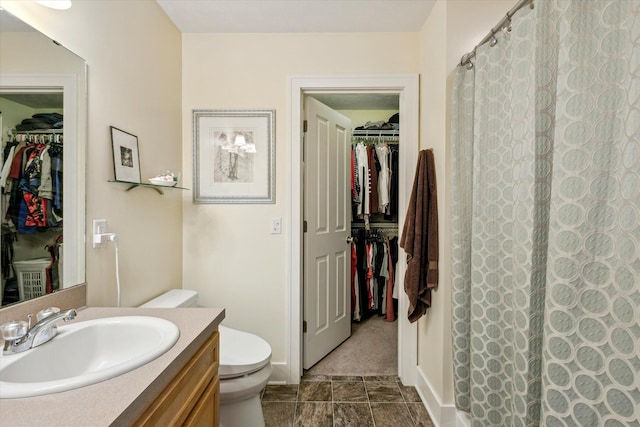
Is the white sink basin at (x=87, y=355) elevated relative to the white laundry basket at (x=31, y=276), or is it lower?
lower

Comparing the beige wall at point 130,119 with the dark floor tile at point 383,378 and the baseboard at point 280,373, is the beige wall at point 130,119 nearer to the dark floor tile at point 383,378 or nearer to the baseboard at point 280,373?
the baseboard at point 280,373

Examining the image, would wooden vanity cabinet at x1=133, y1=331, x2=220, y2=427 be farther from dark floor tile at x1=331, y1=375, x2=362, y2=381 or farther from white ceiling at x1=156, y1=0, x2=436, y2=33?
white ceiling at x1=156, y1=0, x2=436, y2=33

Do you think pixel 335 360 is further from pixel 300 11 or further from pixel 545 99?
pixel 300 11

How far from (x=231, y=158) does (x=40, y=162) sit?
1.07 m

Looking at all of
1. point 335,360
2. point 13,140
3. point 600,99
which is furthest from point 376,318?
point 13,140

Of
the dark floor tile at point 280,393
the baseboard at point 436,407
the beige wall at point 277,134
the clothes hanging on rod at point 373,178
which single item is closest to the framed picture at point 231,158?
the beige wall at point 277,134

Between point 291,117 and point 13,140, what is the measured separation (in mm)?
1368

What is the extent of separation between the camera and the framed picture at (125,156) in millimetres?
1321

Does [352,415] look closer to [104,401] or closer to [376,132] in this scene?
[104,401]

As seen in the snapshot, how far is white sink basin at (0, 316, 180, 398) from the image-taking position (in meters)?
0.60

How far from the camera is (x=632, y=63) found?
2.13ft

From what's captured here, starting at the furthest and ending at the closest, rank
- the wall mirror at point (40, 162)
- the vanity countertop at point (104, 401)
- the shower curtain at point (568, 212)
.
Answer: the wall mirror at point (40, 162)
the shower curtain at point (568, 212)
the vanity countertop at point (104, 401)

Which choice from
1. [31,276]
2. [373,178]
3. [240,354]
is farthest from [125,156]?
[373,178]

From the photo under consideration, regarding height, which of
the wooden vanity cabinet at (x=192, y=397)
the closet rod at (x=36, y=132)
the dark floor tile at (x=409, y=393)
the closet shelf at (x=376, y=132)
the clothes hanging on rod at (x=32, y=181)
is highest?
the closet shelf at (x=376, y=132)
